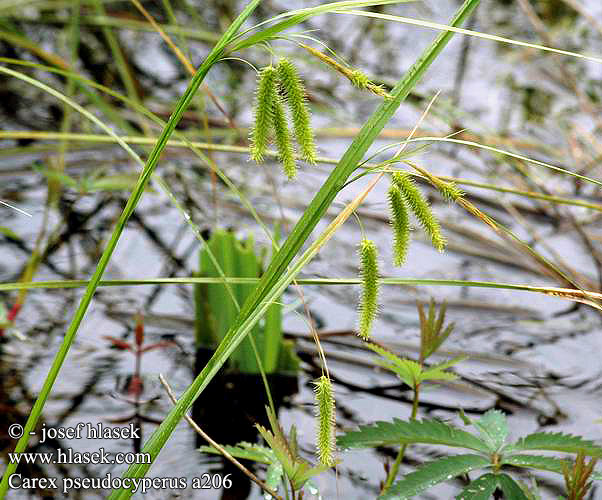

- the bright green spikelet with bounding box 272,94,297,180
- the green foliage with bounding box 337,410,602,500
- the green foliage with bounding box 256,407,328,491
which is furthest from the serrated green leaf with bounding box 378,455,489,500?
the bright green spikelet with bounding box 272,94,297,180

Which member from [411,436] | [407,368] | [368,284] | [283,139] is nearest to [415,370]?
[407,368]

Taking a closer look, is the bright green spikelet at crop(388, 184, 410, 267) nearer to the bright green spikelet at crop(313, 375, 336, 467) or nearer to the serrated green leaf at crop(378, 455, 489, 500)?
the bright green spikelet at crop(313, 375, 336, 467)

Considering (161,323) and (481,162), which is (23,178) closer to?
(161,323)

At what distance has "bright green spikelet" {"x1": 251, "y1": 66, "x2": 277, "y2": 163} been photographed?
89 cm

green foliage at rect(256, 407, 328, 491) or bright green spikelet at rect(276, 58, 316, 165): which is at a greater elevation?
bright green spikelet at rect(276, 58, 316, 165)

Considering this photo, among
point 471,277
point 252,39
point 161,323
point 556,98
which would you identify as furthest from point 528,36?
point 252,39

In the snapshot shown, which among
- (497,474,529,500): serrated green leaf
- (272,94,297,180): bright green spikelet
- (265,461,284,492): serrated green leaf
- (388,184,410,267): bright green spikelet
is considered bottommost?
(497,474,529,500): serrated green leaf

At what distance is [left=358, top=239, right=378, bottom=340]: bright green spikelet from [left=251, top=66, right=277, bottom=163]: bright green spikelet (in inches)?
7.2

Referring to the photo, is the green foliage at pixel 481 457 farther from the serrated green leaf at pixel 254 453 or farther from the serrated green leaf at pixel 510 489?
the serrated green leaf at pixel 254 453

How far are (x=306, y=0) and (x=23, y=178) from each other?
76.0 inches

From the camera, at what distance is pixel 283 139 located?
0.92m

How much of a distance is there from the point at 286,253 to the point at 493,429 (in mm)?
509

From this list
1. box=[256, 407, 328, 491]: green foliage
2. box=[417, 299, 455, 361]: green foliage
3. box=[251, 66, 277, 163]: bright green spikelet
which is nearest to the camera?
box=[251, 66, 277, 163]: bright green spikelet

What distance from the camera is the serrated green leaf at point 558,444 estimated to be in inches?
46.1
